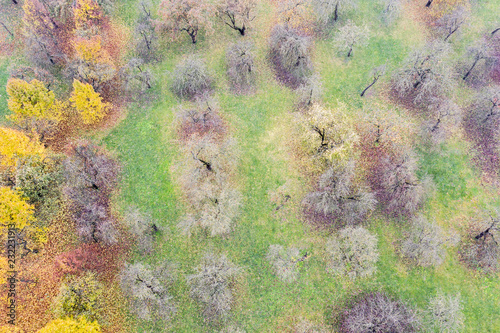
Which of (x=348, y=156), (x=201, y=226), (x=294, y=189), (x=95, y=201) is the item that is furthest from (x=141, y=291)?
(x=348, y=156)

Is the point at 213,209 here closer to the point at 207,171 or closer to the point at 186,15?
the point at 207,171

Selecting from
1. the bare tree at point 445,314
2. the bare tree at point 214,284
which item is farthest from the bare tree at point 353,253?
the bare tree at point 214,284

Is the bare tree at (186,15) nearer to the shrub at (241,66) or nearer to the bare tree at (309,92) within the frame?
the shrub at (241,66)

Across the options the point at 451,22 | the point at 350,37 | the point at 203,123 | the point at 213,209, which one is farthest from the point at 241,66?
the point at 451,22

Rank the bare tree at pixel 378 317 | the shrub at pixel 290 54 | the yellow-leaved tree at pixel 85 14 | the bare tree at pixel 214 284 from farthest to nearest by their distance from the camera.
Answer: the shrub at pixel 290 54 → the yellow-leaved tree at pixel 85 14 → the bare tree at pixel 214 284 → the bare tree at pixel 378 317

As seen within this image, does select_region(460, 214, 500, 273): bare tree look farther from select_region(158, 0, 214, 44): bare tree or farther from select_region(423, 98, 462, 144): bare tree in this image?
select_region(158, 0, 214, 44): bare tree

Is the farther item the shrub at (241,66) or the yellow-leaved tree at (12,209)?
the shrub at (241,66)

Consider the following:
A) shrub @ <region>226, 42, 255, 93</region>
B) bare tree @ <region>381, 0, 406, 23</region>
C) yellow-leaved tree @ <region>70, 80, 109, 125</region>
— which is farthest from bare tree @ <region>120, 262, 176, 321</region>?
bare tree @ <region>381, 0, 406, 23</region>

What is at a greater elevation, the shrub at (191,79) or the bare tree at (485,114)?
the bare tree at (485,114)
